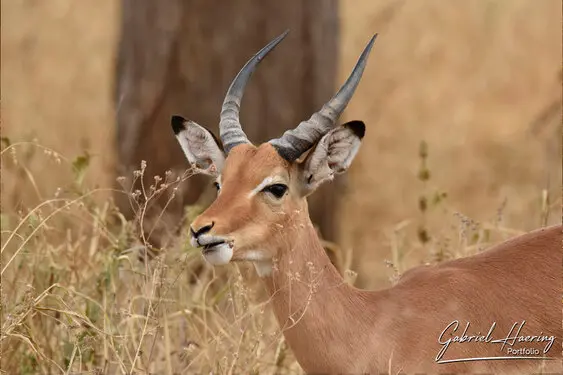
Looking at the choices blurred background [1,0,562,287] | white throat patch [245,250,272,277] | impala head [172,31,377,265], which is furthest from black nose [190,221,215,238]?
blurred background [1,0,562,287]

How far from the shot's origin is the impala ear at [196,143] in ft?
17.4

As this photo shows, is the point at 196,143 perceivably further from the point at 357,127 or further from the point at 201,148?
the point at 357,127

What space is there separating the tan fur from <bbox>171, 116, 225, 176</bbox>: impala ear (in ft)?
0.77

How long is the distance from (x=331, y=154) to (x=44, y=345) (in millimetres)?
1725

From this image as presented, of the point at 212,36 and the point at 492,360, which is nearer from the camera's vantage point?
the point at 492,360

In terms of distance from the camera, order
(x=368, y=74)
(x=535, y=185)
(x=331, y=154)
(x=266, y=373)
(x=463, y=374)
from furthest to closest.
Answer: (x=368, y=74), (x=535, y=185), (x=266, y=373), (x=331, y=154), (x=463, y=374)

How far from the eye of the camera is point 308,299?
491cm

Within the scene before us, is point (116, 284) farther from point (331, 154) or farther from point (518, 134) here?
point (518, 134)

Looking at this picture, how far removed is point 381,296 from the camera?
5.07 meters

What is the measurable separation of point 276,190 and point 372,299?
2.00 feet

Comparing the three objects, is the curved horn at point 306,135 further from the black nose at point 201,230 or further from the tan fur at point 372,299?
the black nose at point 201,230

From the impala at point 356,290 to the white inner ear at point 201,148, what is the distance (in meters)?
0.11

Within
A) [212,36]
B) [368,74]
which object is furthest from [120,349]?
[368,74]

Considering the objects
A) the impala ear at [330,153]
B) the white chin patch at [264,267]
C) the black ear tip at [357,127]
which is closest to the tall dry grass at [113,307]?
the white chin patch at [264,267]
